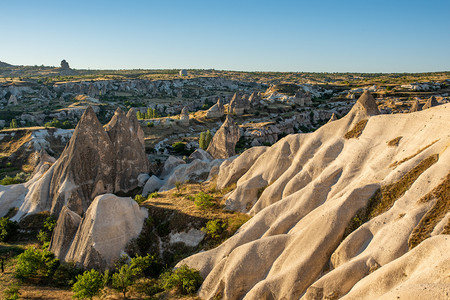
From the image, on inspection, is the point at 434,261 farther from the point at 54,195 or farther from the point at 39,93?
the point at 39,93

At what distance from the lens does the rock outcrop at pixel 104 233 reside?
2384 cm

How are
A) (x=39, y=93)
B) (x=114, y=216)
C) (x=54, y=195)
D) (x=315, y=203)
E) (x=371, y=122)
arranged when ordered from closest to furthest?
(x=315, y=203) → (x=371, y=122) → (x=114, y=216) → (x=54, y=195) → (x=39, y=93)

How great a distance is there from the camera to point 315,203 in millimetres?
21484

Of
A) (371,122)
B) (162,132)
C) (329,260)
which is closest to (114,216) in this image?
(329,260)

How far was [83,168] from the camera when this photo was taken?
116ft

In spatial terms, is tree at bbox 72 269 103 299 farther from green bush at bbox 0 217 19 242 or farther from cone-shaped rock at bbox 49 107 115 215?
green bush at bbox 0 217 19 242

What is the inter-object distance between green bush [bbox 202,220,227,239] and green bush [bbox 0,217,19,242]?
20978 millimetres

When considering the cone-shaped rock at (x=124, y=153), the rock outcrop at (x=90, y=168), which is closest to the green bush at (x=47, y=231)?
the rock outcrop at (x=90, y=168)

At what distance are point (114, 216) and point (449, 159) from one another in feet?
76.5

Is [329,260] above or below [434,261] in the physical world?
below

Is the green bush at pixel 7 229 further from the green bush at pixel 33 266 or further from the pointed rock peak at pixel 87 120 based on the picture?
the pointed rock peak at pixel 87 120

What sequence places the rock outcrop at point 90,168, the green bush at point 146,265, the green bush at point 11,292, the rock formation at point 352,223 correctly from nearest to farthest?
the rock formation at point 352,223 → the green bush at point 11,292 → the green bush at point 146,265 → the rock outcrop at point 90,168

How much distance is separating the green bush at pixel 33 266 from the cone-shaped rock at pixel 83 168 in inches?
303

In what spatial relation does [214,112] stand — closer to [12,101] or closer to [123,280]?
[123,280]
